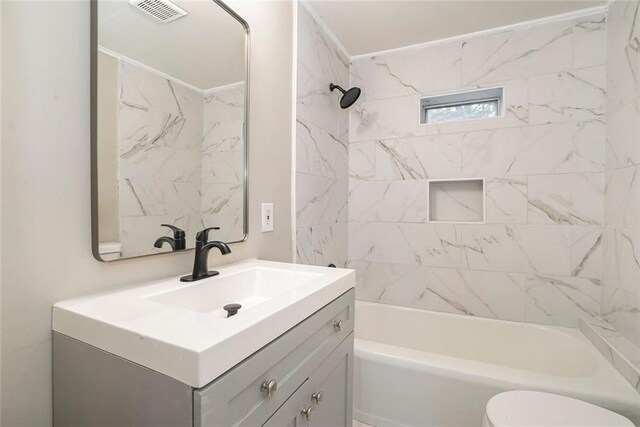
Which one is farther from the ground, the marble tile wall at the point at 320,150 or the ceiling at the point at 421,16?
the ceiling at the point at 421,16

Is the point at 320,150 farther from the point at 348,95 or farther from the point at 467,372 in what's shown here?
the point at 467,372

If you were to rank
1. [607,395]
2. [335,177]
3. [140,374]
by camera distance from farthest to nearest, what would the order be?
[335,177], [607,395], [140,374]

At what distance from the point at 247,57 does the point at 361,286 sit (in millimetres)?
1807

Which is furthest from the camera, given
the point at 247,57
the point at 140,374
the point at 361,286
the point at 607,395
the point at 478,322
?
the point at 361,286

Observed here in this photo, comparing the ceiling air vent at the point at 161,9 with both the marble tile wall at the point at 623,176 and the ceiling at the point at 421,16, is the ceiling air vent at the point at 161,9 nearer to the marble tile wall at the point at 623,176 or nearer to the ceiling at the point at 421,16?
the ceiling at the point at 421,16

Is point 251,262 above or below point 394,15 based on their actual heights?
below

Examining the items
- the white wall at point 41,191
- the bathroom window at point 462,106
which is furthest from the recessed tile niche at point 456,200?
the white wall at point 41,191

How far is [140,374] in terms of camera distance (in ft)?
1.73

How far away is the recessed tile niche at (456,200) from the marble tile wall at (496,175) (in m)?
0.09

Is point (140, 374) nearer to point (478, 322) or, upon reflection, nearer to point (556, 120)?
point (478, 322)

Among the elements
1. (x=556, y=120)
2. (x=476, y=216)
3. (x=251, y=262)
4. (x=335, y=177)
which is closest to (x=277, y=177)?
(x=251, y=262)

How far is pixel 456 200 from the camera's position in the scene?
7.07ft

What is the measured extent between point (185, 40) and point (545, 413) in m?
1.82

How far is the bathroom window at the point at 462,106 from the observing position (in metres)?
2.06
